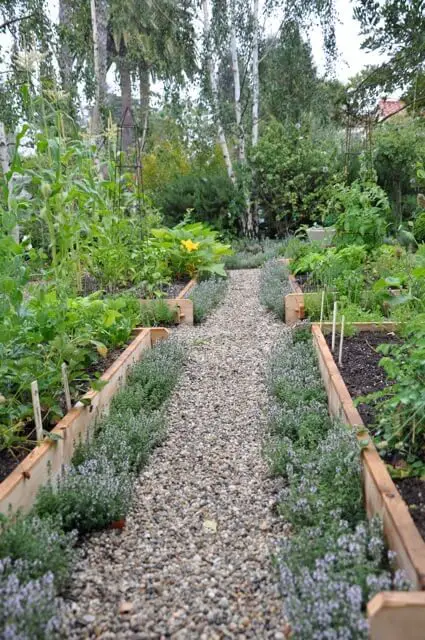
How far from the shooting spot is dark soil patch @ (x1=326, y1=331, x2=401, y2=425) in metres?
2.63

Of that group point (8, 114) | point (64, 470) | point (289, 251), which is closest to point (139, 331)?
point (64, 470)

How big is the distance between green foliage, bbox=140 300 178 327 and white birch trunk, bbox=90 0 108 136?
558cm

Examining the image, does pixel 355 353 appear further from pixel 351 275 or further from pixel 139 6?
pixel 139 6

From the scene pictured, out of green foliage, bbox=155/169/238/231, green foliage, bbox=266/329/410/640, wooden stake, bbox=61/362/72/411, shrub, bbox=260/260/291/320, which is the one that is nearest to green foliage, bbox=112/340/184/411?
wooden stake, bbox=61/362/72/411

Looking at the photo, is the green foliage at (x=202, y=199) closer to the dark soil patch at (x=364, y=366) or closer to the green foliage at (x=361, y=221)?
the green foliage at (x=361, y=221)

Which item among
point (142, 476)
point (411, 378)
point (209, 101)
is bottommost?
point (142, 476)

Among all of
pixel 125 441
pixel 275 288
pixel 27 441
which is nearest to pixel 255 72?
pixel 275 288

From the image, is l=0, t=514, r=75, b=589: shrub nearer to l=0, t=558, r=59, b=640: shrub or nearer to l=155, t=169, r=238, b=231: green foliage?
l=0, t=558, r=59, b=640: shrub

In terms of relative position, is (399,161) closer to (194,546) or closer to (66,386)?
(66,386)

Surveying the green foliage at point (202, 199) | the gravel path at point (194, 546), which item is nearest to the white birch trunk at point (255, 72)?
the green foliage at point (202, 199)

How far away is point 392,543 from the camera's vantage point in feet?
5.19

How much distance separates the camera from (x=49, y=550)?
1600mm

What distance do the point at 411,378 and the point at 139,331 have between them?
253 cm

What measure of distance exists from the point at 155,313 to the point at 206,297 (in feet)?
3.11
